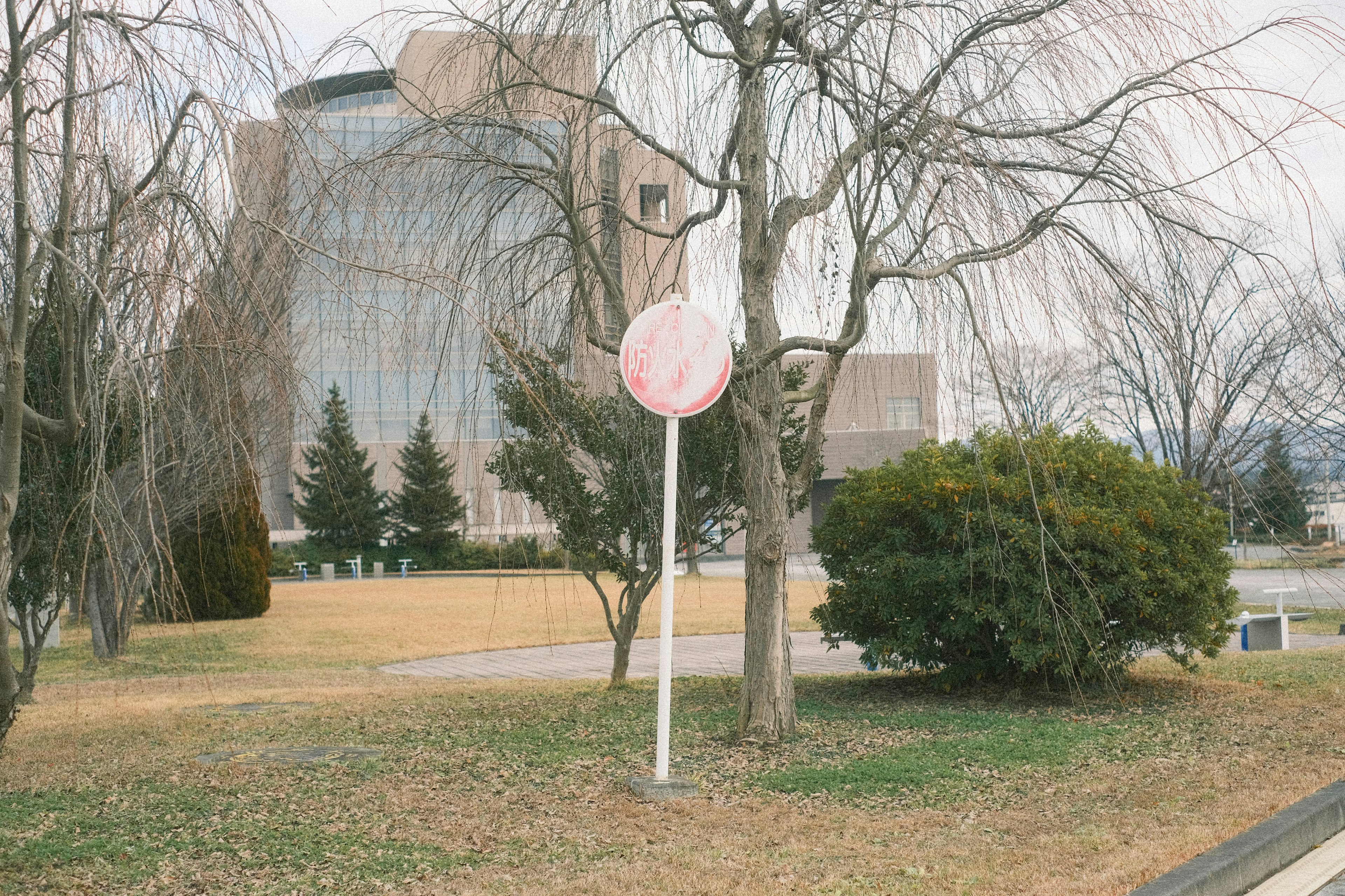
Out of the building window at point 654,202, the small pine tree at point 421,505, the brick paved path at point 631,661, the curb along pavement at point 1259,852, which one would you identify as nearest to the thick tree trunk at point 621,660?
the brick paved path at point 631,661

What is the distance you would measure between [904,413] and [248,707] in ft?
21.2

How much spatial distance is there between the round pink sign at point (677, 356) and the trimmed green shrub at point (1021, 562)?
3.07m

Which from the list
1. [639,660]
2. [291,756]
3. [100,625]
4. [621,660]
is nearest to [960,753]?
[291,756]

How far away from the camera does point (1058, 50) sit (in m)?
6.12

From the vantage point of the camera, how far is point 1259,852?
4.67 meters

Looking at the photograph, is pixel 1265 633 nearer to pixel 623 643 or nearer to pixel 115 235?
pixel 623 643

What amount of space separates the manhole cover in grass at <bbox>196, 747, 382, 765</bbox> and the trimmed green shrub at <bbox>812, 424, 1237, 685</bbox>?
4.24 metres

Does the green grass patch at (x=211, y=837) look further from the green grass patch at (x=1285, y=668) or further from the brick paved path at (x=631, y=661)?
the green grass patch at (x=1285, y=668)

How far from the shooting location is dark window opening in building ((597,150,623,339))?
24.6 feet

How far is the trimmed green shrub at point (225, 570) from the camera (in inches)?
904

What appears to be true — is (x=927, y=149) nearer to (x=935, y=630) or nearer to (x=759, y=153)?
(x=759, y=153)

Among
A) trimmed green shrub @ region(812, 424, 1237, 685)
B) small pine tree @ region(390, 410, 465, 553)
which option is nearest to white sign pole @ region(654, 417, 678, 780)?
trimmed green shrub @ region(812, 424, 1237, 685)

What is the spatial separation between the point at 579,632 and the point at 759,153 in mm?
15134

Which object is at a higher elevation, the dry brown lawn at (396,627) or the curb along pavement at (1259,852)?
the curb along pavement at (1259,852)
